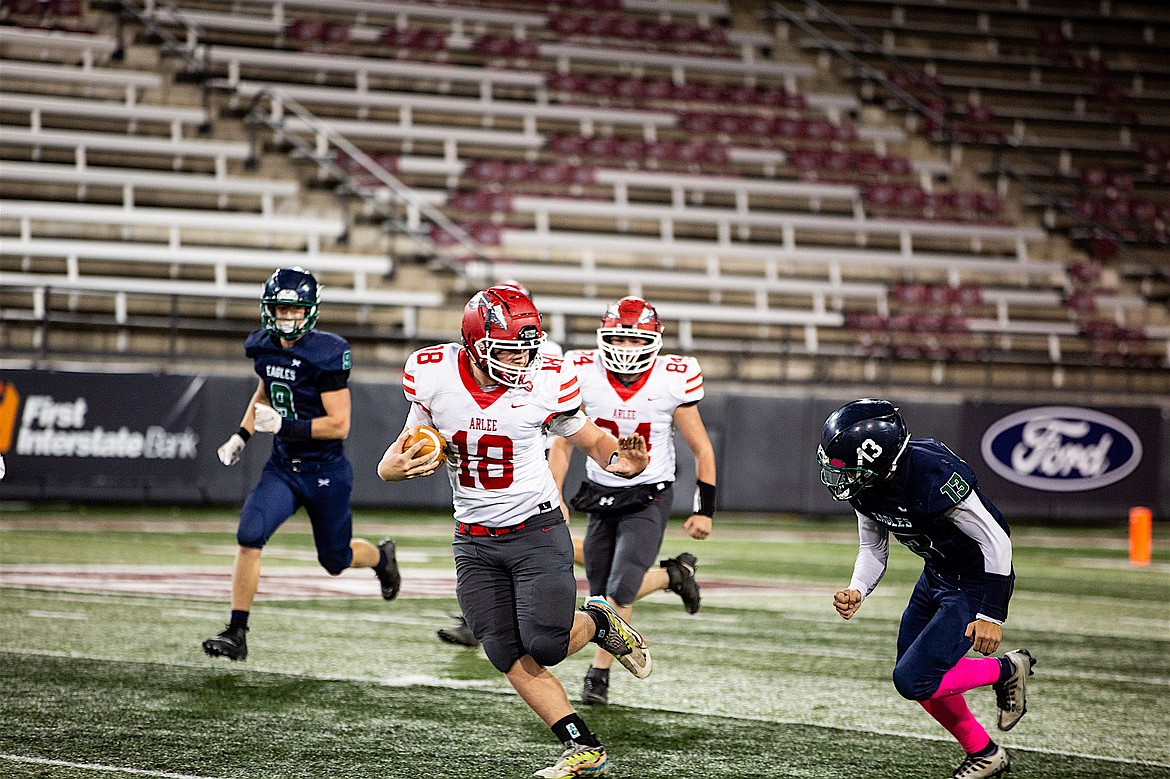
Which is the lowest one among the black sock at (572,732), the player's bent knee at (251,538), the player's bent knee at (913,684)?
the black sock at (572,732)

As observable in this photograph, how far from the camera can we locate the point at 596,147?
17734 millimetres

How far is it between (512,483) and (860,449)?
1.14 m

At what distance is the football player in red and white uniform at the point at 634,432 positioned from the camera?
595 centimetres

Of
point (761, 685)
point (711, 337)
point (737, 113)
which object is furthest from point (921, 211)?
point (761, 685)

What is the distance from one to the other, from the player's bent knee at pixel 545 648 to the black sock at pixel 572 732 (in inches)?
7.8

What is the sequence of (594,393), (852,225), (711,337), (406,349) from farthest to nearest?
(852,225)
(711,337)
(406,349)
(594,393)

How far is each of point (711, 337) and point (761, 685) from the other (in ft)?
33.8

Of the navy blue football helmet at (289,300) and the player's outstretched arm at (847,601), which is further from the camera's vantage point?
the navy blue football helmet at (289,300)

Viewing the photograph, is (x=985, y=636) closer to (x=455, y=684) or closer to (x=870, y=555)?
(x=870, y=555)

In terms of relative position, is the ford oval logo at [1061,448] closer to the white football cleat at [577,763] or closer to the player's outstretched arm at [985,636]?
the player's outstretched arm at [985,636]

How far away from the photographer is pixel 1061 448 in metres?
14.8

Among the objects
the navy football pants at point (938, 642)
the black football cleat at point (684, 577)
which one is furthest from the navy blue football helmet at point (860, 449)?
the black football cleat at point (684, 577)

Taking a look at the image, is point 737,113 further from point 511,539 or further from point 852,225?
point 511,539

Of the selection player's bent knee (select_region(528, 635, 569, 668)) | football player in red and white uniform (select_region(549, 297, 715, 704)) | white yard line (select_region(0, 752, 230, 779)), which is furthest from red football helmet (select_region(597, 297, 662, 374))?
white yard line (select_region(0, 752, 230, 779))
